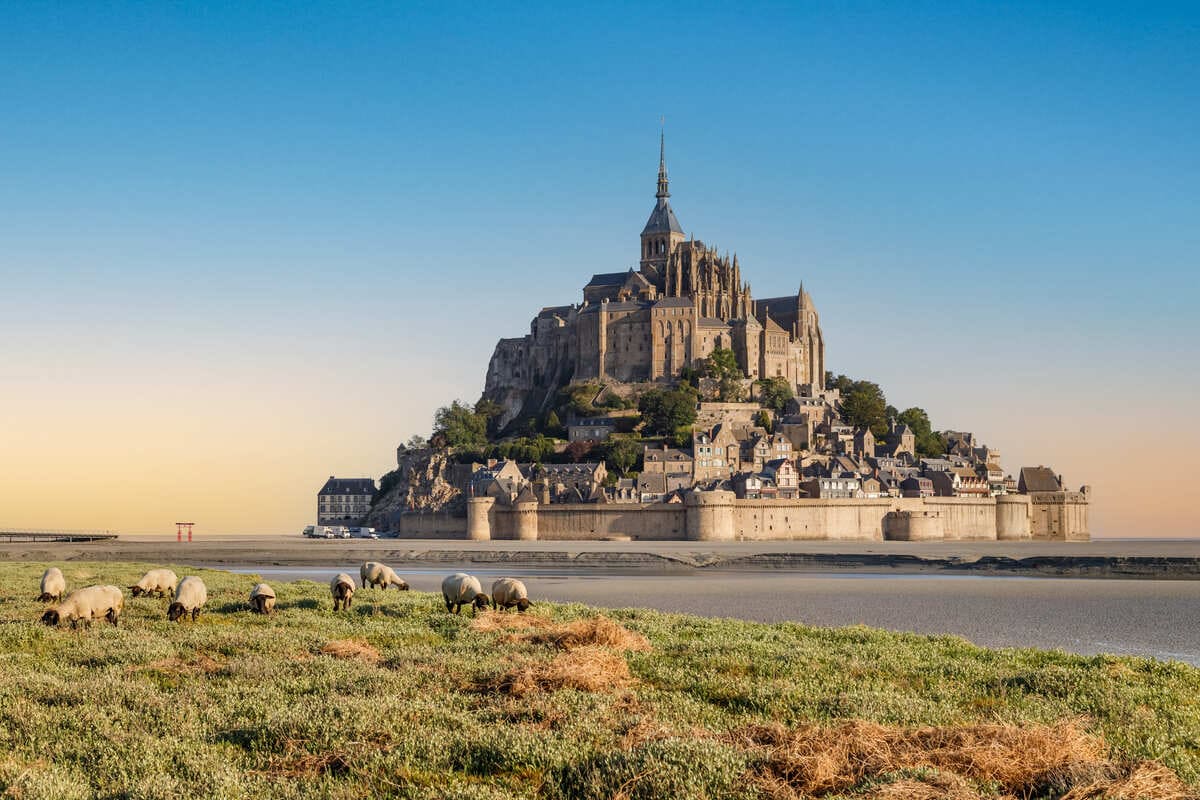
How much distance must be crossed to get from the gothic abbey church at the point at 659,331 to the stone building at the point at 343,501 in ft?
63.3

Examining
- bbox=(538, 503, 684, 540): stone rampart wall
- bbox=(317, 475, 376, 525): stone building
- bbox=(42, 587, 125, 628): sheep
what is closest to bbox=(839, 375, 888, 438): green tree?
bbox=(538, 503, 684, 540): stone rampart wall

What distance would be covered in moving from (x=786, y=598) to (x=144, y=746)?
28968mm

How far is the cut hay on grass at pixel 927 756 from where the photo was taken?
9.00 meters

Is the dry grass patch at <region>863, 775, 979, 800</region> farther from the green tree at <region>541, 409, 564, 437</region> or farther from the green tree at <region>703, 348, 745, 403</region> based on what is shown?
the green tree at <region>541, 409, 564, 437</region>

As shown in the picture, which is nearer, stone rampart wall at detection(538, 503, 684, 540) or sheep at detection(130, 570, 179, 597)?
sheep at detection(130, 570, 179, 597)

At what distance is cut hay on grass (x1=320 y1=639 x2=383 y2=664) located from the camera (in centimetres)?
1558

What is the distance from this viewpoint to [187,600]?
20.3m

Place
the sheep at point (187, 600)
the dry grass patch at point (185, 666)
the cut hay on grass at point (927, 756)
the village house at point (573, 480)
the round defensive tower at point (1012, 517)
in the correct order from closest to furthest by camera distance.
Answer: the cut hay on grass at point (927, 756) < the dry grass patch at point (185, 666) < the sheep at point (187, 600) < the village house at point (573, 480) < the round defensive tower at point (1012, 517)

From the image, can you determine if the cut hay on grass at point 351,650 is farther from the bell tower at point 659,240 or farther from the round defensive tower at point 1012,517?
the bell tower at point 659,240

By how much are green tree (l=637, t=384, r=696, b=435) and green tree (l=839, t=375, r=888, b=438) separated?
60.9 ft

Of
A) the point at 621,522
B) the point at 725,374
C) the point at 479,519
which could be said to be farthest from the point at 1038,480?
the point at 479,519

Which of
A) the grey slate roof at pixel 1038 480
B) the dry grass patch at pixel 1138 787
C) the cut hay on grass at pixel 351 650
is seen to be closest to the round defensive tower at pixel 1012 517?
the grey slate roof at pixel 1038 480

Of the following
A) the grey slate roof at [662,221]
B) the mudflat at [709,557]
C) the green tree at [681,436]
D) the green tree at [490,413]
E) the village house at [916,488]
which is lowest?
the mudflat at [709,557]

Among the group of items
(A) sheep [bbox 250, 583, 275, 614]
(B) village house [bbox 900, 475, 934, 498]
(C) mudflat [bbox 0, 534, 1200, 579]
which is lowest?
(C) mudflat [bbox 0, 534, 1200, 579]
